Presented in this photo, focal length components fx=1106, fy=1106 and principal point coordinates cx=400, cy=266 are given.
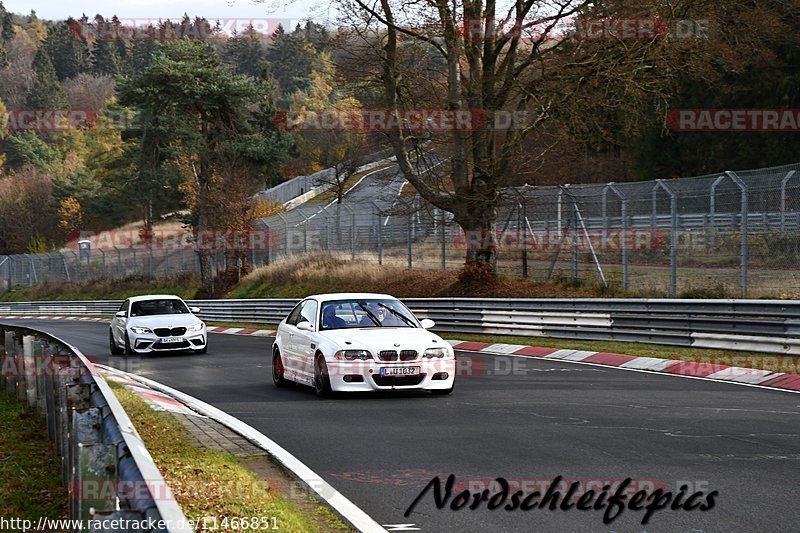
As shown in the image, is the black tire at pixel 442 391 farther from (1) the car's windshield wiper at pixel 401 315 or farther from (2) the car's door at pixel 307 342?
(2) the car's door at pixel 307 342

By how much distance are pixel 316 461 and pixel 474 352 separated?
1402cm

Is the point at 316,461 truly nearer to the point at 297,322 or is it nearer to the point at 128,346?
the point at 297,322

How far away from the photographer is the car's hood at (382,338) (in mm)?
13625

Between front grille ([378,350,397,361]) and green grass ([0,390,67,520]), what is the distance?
4.01 metres

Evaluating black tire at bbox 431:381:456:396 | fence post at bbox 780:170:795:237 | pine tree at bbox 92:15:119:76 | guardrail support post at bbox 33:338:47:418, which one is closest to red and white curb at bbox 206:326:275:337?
fence post at bbox 780:170:795:237

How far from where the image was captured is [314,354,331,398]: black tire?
45.4ft

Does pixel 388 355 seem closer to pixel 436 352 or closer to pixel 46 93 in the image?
pixel 436 352

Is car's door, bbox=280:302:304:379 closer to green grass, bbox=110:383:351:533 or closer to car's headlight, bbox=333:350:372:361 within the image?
car's headlight, bbox=333:350:372:361

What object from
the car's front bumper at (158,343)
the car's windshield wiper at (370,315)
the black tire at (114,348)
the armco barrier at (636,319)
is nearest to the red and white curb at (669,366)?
the armco barrier at (636,319)

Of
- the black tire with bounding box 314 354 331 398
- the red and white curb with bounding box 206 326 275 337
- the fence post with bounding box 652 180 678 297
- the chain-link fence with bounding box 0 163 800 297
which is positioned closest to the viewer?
the black tire with bounding box 314 354 331 398

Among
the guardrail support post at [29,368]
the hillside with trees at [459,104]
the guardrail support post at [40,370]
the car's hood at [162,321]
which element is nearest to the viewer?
the guardrail support post at [40,370]

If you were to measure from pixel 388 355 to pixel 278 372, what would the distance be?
281cm

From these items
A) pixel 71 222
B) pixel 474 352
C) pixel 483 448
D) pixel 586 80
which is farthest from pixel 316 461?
pixel 71 222

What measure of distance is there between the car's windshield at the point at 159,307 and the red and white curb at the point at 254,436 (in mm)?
5281
